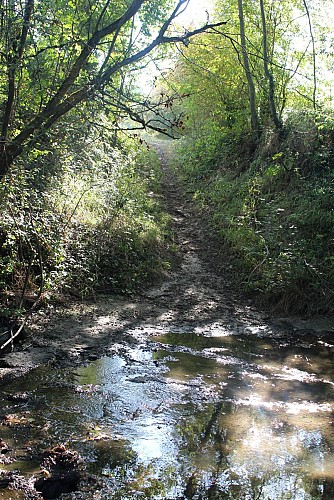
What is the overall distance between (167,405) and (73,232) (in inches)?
165

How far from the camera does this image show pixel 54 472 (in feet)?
12.0

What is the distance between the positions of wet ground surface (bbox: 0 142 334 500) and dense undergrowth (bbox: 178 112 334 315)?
0.70 m

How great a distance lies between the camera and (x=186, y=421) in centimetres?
462

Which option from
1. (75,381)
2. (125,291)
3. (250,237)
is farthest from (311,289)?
(75,381)

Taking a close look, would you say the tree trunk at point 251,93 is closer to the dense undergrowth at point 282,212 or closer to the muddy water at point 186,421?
the dense undergrowth at point 282,212

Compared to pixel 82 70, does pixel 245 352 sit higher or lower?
lower

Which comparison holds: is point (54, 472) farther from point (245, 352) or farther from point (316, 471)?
point (245, 352)

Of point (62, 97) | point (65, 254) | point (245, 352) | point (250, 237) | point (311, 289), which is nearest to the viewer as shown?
point (62, 97)

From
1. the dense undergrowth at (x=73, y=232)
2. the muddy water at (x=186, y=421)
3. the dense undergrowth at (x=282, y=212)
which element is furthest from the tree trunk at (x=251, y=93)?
the muddy water at (x=186, y=421)

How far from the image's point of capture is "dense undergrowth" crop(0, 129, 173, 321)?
6.88 metres

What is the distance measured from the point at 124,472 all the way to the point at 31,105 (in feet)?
15.5

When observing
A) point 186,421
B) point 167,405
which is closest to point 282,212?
point 167,405

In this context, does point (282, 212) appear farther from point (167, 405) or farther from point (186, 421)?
point (186, 421)

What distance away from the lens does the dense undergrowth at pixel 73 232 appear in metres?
6.88
